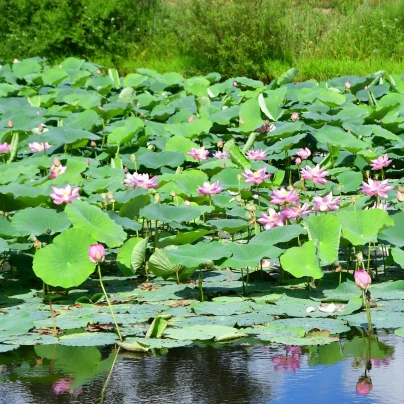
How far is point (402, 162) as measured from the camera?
6.16 metres

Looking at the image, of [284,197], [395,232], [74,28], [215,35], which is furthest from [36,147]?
[74,28]

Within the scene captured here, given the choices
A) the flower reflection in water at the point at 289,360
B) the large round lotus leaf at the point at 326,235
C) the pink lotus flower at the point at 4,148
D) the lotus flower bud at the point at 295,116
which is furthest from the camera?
the lotus flower bud at the point at 295,116

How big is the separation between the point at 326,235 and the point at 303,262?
0.56 feet

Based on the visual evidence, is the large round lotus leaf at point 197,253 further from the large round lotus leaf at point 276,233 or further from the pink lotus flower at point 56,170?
the pink lotus flower at point 56,170

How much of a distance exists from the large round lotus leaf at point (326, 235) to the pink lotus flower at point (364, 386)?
0.97 meters

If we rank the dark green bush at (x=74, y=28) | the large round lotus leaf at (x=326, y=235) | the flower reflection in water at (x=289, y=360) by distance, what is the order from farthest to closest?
the dark green bush at (x=74, y=28)
the large round lotus leaf at (x=326, y=235)
the flower reflection in water at (x=289, y=360)

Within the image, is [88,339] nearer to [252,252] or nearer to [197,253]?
[197,253]

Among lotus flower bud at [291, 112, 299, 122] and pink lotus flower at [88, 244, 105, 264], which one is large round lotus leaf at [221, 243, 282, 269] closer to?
pink lotus flower at [88, 244, 105, 264]

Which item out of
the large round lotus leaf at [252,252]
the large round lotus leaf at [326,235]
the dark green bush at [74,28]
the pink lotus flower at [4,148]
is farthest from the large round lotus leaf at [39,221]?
the dark green bush at [74,28]

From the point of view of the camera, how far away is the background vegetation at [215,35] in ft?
36.4

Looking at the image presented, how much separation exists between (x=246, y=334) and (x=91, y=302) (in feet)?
2.48

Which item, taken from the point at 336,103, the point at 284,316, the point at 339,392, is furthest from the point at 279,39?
the point at 339,392

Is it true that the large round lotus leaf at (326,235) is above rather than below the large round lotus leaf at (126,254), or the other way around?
above

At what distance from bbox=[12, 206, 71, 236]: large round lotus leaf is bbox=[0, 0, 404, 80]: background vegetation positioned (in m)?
7.21
